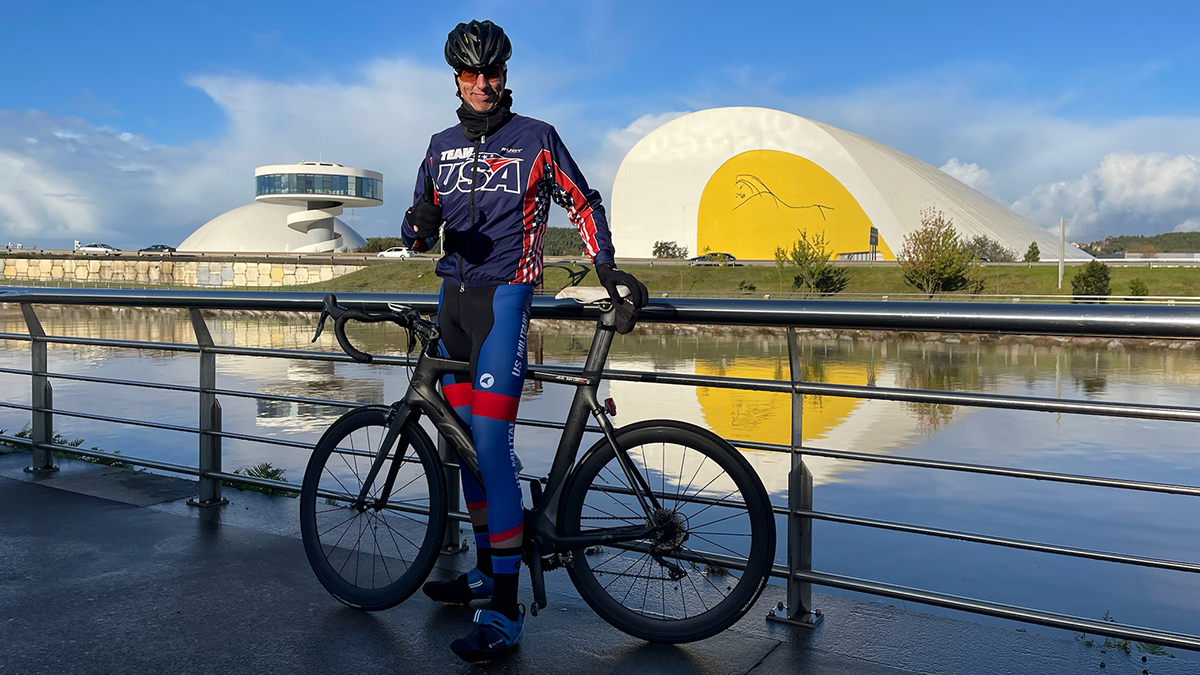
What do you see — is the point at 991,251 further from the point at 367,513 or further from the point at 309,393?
the point at 367,513

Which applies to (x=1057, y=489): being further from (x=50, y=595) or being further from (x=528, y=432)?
(x=50, y=595)

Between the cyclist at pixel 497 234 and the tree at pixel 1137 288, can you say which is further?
the tree at pixel 1137 288

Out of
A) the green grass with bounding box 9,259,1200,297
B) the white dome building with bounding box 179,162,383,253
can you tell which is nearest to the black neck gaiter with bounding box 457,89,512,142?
the green grass with bounding box 9,259,1200,297

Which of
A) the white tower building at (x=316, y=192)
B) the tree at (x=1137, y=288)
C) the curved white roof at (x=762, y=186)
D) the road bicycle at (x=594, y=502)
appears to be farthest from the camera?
the white tower building at (x=316, y=192)

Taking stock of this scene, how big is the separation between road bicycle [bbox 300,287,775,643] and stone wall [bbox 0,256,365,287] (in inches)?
2444

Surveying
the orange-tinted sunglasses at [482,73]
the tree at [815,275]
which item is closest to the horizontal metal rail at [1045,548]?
the orange-tinted sunglasses at [482,73]

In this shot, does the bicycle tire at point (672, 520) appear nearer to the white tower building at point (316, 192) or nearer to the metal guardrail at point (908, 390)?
the metal guardrail at point (908, 390)

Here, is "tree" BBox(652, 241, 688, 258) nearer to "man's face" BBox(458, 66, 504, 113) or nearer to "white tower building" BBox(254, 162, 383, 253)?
"white tower building" BBox(254, 162, 383, 253)

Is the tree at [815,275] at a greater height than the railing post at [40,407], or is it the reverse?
the tree at [815,275]

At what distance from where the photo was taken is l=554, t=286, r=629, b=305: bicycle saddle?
8.54 feet

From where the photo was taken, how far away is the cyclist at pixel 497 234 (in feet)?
8.81

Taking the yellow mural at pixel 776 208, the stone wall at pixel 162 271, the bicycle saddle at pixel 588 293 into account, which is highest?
the yellow mural at pixel 776 208

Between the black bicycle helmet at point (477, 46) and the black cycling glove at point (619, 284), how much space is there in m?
0.73

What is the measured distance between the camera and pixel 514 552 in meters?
2.71
